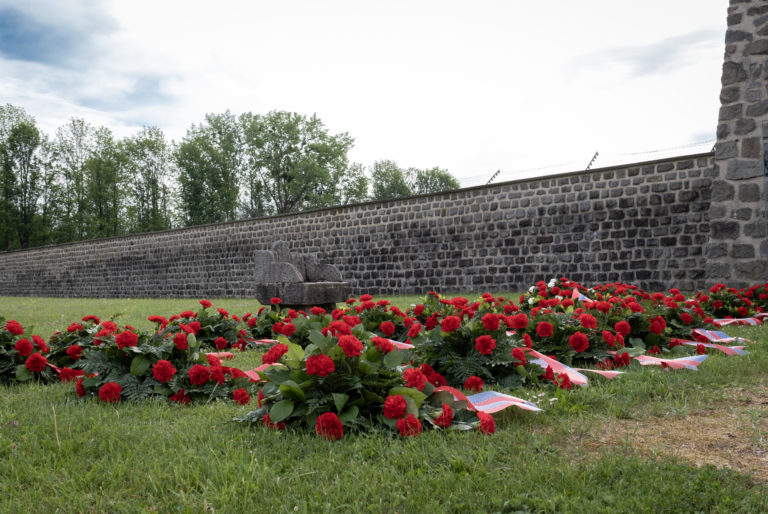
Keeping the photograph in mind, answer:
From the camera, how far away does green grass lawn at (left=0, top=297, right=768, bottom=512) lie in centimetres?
172

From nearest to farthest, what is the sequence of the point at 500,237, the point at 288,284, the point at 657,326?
the point at 657,326
the point at 288,284
the point at 500,237

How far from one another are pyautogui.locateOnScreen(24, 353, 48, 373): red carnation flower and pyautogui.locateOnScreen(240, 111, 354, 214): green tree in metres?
38.0

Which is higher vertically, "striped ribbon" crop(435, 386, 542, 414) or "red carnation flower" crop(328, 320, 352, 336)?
"red carnation flower" crop(328, 320, 352, 336)

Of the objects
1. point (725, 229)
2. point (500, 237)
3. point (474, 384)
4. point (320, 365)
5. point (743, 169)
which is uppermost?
point (743, 169)

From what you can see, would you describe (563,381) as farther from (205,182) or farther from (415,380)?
(205,182)

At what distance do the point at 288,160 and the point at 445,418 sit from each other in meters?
42.1

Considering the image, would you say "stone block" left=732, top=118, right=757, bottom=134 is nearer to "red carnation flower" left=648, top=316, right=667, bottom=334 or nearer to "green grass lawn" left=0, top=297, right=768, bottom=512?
"red carnation flower" left=648, top=316, right=667, bottom=334

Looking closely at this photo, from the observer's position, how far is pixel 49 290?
26.5 metres

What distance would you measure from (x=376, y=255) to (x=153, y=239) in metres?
11.9

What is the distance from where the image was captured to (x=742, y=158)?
8.52 metres

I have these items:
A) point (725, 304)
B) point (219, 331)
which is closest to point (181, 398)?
point (219, 331)

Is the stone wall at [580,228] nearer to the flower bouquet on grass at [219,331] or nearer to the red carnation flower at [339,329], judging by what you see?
the flower bouquet on grass at [219,331]

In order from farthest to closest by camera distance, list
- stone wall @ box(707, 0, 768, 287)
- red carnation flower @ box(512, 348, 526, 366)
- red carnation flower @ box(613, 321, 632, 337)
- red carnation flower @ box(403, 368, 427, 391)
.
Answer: stone wall @ box(707, 0, 768, 287) < red carnation flower @ box(613, 321, 632, 337) < red carnation flower @ box(512, 348, 526, 366) < red carnation flower @ box(403, 368, 427, 391)

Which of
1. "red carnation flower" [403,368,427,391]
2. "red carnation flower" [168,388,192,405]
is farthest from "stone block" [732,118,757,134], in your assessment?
"red carnation flower" [168,388,192,405]
